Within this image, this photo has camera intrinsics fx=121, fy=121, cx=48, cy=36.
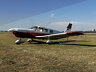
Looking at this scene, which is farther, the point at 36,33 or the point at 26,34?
the point at 36,33

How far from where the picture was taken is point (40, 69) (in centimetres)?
479

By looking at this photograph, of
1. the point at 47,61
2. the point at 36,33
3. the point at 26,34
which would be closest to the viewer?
the point at 47,61

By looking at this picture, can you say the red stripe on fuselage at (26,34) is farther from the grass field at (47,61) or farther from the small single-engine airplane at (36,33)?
the grass field at (47,61)

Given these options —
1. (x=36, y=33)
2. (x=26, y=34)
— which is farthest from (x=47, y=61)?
(x=36, y=33)

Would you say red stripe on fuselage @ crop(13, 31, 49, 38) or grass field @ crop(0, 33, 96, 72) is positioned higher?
red stripe on fuselage @ crop(13, 31, 49, 38)

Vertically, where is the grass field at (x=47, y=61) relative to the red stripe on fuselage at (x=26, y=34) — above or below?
below

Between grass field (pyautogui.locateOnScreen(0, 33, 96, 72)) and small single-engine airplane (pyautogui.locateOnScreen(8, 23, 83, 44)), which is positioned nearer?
grass field (pyautogui.locateOnScreen(0, 33, 96, 72))

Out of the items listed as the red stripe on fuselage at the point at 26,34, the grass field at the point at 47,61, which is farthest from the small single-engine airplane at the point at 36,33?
the grass field at the point at 47,61

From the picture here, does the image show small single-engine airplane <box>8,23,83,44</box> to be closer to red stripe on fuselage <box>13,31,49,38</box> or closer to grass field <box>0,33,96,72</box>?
red stripe on fuselage <box>13,31,49,38</box>

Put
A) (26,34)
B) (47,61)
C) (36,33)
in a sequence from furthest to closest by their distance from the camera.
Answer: (36,33), (26,34), (47,61)

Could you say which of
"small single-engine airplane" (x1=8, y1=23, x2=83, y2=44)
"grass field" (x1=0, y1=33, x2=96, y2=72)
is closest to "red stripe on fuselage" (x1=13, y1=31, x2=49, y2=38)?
"small single-engine airplane" (x1=8, y1=23, x2=83, y2=44)

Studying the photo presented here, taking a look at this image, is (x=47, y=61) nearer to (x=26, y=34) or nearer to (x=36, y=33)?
(x=26, y=34)

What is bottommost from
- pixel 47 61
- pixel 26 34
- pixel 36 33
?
pixel 47 61

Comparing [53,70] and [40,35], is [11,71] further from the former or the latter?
[40,35]
